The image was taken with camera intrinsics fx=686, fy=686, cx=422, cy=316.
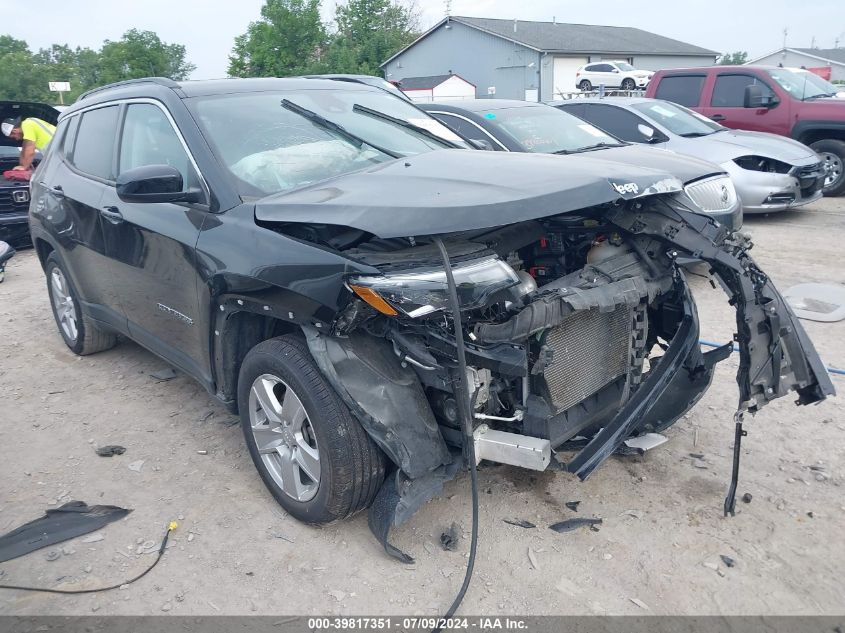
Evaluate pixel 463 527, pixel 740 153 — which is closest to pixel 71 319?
pixel 463 527

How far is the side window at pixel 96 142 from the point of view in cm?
427

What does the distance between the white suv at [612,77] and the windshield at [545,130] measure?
2642 cm

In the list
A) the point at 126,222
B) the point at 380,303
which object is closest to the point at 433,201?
the point at 380,303

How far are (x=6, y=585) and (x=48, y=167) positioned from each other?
331 cm

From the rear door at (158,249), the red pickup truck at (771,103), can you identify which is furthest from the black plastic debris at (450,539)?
the red pickup truck at (771,103)

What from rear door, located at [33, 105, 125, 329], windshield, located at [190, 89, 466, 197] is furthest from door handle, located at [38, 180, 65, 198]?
windshield, located at [190, 89, 466, 197]

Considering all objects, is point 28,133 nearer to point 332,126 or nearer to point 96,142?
point 96,142

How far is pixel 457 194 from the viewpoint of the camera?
2658 mm

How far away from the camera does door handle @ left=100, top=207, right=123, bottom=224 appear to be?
3928 mm

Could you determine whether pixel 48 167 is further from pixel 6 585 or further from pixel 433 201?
pixel 433 201

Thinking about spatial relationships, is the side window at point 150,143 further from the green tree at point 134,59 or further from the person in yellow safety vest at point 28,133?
the green tree at point 134,59

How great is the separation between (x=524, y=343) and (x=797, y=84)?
1071 cm

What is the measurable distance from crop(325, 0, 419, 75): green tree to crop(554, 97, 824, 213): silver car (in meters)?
39.8

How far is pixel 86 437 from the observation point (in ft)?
13.3
